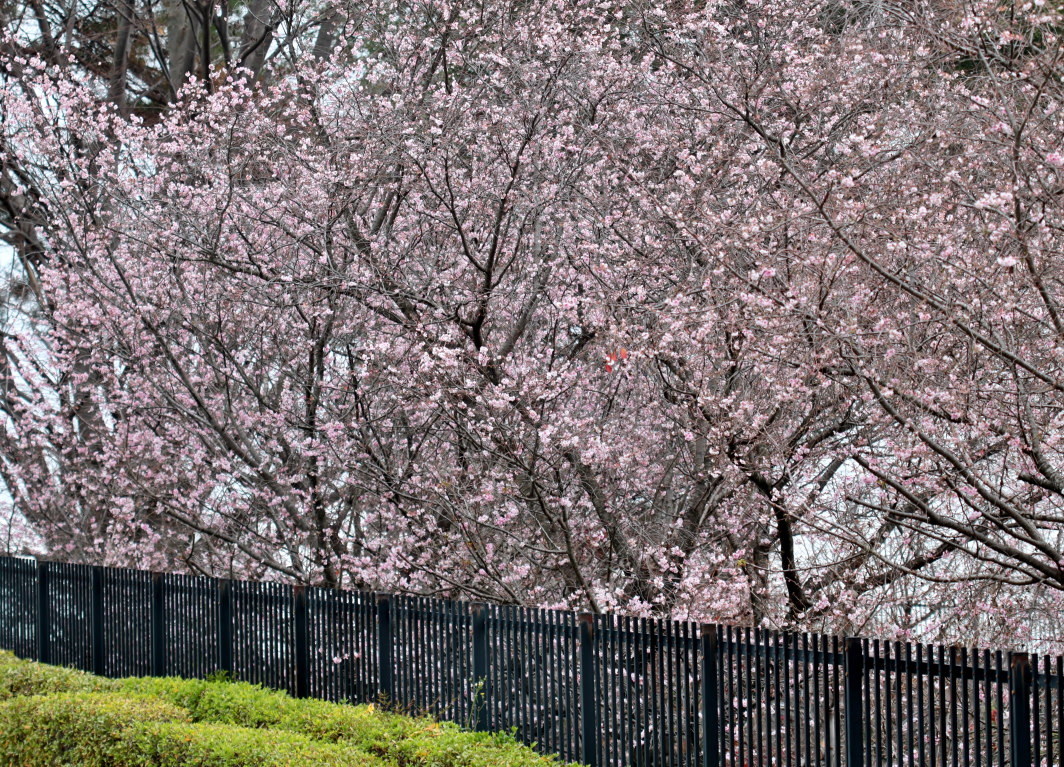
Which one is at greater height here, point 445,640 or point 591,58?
point 591,58

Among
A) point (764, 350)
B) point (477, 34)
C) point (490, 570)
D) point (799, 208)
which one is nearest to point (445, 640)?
point (490, 570)

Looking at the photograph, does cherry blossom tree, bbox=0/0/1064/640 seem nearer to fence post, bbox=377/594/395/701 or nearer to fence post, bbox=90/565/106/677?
fence post, bbox=377/594/395/701

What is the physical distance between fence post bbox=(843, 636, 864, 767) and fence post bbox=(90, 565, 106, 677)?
8.62m

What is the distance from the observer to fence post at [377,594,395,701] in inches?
332

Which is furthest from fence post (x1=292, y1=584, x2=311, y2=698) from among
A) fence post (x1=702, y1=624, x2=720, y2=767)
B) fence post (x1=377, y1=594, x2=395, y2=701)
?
fence post (x1=702, y1=624, x2=720, y2=767)

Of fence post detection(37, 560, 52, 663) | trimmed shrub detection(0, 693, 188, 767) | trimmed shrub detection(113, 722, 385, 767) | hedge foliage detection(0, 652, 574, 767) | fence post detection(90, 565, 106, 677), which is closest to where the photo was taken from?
trimmed shrub detection(113, 722, 385, 767)

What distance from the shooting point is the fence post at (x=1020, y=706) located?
5.07m

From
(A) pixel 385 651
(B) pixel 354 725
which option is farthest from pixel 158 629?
(B) pixel 354 725

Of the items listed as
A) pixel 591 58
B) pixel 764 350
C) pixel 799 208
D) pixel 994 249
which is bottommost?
pixel 764 350

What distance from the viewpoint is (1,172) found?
15695 mm

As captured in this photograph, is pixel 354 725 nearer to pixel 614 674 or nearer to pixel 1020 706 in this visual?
pixel 614 674

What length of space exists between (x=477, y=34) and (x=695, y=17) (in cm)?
223

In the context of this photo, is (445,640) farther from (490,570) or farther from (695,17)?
(695,17)

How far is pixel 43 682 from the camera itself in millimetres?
8875
